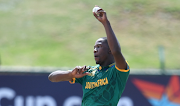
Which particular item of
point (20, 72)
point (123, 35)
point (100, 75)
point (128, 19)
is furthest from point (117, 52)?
point (128, 19)

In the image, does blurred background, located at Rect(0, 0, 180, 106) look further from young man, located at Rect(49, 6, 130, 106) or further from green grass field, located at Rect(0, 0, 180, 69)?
young man, located at Rect(49, 6, 130, 106)

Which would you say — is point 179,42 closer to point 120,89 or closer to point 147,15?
point 147,15

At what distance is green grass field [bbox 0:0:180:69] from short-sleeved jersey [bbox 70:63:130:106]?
5879mm

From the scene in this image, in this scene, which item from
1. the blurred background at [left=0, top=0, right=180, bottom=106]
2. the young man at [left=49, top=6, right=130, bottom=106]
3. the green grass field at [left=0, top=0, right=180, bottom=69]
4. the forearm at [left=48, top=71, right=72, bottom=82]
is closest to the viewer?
the young man at [left=49, top=6, right=130, bottom=106]

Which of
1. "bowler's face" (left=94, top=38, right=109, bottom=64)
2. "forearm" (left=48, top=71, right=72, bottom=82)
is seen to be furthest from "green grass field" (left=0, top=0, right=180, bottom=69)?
"bowler's face" (left=94, top=38, right=109, bottom=64)

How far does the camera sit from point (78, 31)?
11.0 meters

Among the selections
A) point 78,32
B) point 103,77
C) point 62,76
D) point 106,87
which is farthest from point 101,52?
point 78,32

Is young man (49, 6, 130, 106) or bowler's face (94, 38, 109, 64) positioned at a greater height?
bowler's face (94, 38, 109, 64)

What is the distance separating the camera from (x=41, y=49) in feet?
32.5

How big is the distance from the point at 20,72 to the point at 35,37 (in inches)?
196

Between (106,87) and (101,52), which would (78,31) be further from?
(106,87)

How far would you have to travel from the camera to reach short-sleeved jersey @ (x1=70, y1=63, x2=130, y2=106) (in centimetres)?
295

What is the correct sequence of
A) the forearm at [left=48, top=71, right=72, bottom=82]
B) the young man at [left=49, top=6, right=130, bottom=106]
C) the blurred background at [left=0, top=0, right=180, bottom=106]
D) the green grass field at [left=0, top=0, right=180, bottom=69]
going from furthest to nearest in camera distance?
the green grass field at [left=0, top=0, right=180, bottom=69], the blurred background at [left=0, top=0, right=180, bottom=106], the forearm at [left=48, top=71, right=72, bottom=82], the young man at [left=49, top=6, right=130, bottom=106]

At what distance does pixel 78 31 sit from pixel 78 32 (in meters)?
0.09
